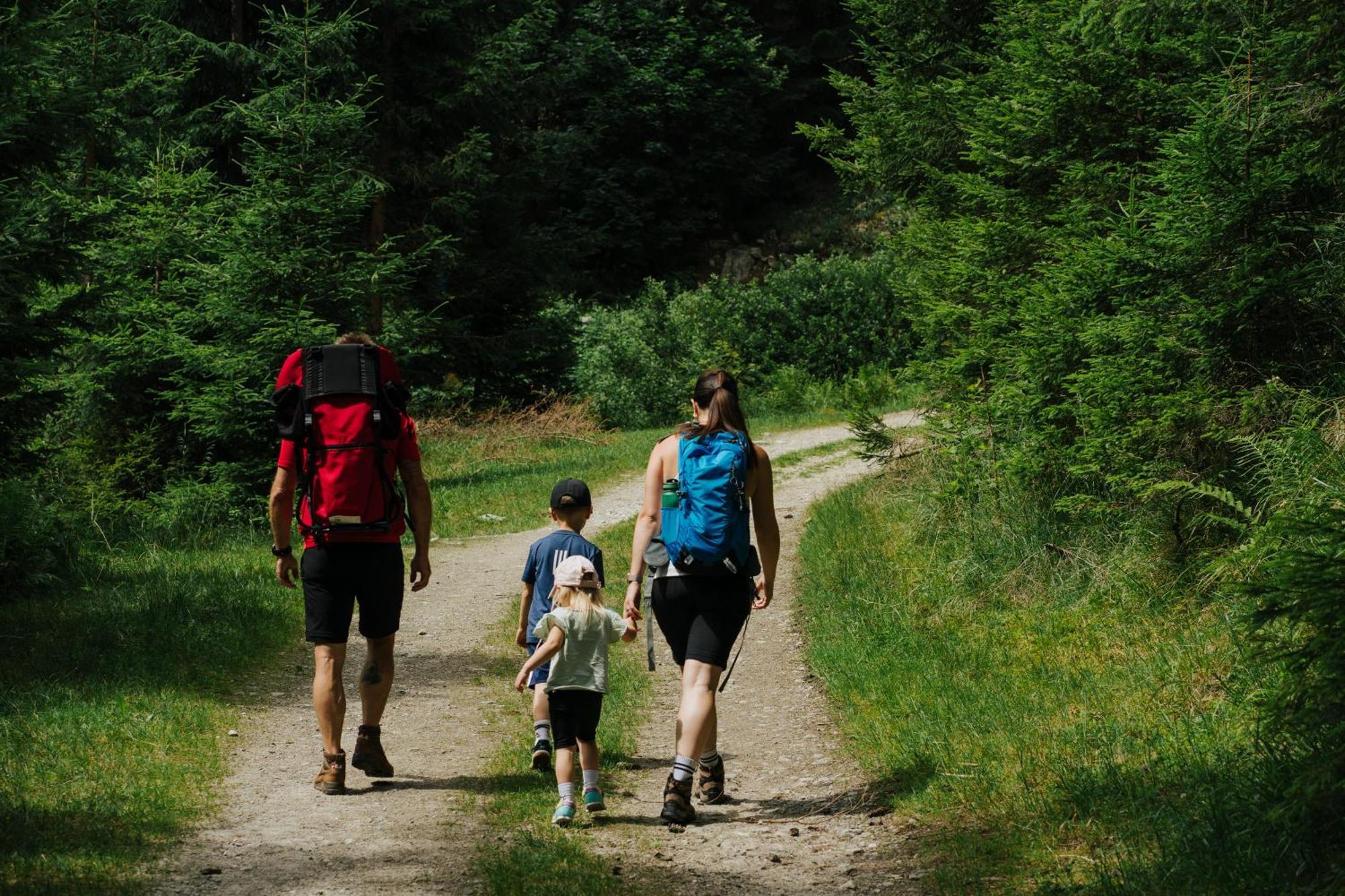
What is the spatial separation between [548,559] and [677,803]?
4.78 ft

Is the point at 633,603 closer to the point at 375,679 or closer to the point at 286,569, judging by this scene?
the point at 375,679

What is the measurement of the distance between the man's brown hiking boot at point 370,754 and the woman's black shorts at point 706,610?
170 centimetres

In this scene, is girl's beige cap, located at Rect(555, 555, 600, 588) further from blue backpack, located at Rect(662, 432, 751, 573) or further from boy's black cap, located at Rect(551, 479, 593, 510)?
boy's black cap, located at Rect(551, 479, 593, 510)

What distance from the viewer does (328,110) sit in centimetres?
1562

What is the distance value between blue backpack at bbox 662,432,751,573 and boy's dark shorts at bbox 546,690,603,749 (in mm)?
768

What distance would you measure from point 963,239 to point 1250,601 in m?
5.42

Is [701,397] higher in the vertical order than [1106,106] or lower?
lower

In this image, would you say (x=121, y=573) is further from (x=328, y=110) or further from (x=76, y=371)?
(x=328, y=110)

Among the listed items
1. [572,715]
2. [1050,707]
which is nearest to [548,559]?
[572,715]

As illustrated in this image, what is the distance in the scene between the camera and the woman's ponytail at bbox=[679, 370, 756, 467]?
5.82m

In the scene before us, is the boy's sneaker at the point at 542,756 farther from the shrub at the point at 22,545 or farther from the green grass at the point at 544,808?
the shrub at the point at 22,545

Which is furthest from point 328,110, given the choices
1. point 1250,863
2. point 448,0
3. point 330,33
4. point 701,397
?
point 1250,863

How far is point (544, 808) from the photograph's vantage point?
603 centimetres

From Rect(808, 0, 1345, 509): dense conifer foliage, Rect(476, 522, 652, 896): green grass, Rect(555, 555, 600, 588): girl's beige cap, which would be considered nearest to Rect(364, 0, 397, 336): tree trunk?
Rect(808, 0, 1345, 509): dense conifer foliage
